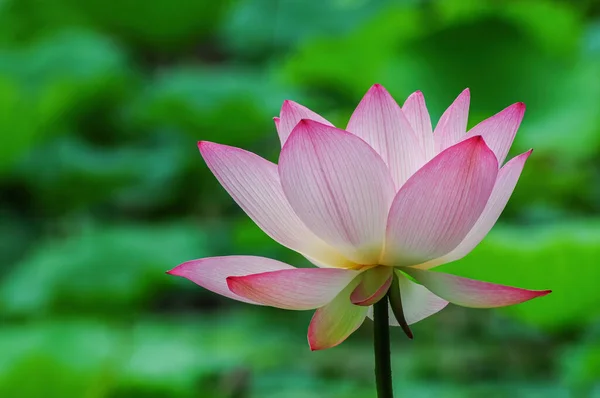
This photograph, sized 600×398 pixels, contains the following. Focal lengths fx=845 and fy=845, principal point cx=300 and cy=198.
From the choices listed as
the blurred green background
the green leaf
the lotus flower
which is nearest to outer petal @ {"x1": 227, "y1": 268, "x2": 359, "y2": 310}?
the lotus flower

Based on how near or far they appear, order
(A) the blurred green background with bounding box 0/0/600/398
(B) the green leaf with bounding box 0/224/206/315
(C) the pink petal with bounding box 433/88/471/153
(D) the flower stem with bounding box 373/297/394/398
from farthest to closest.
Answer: (B) the green leaf with bounding box 0/224/206/315 → (A) the blurred green background with bounding box 0/0/600/398 → (C) the pink petal with bounding box 433/88/471/153 → (D) the flower stem with bounding box 373/297/394/398

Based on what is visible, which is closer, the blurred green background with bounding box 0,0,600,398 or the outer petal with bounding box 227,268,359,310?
the outer petal with bounding box 227,268,359,310

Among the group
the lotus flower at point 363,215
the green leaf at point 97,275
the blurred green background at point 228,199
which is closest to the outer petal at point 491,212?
the lotus flower at point 363,215

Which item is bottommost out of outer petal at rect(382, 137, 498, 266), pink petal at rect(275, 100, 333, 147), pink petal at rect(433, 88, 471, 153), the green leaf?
outer petal at rect(382, 137, 498, 266)

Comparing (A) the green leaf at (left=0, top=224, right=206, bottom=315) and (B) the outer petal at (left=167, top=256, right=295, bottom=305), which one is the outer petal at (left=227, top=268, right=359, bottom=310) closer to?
(B) the outer petal at (left=167, top=256, right=295, bottom=305)

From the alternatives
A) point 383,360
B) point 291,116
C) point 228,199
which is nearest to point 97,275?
point 228,199

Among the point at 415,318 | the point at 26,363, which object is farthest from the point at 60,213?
the point at 415,318

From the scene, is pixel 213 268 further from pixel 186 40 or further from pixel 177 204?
pixel 186 40
